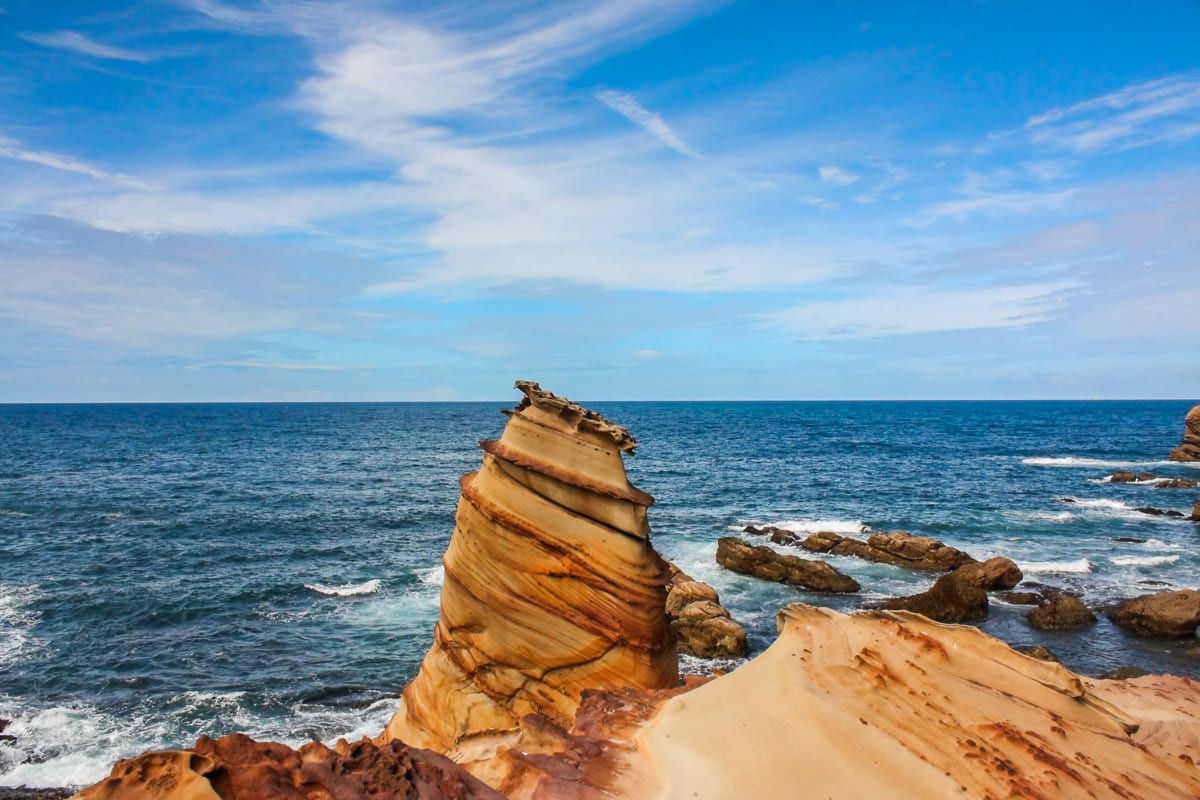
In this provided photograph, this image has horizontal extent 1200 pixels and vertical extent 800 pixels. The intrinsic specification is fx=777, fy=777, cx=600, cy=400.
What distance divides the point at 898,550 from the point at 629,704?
2568cm

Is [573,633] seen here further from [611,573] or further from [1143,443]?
[1143,443]

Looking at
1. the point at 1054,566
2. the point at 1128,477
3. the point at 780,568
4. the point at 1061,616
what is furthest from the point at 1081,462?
the point at 780,568

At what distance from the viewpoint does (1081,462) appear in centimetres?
6575

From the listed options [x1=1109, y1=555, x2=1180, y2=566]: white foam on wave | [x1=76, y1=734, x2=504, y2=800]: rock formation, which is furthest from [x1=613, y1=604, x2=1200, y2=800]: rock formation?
[x1=1109, y1=555, x2=1180, y2=566]: white foam on wave

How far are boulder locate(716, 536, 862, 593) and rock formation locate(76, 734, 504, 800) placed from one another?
2259cm

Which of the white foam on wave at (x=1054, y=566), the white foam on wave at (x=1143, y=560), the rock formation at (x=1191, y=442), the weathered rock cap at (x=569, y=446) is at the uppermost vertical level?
the weathered rock cap at (x=569, y=446)

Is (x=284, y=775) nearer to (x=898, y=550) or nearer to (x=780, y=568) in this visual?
(x=780, y=568)

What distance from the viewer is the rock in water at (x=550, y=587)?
873cm

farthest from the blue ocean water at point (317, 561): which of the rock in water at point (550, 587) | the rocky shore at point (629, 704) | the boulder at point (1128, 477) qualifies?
the rocky shore at point (629, 704)

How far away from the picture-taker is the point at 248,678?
18.2 metres

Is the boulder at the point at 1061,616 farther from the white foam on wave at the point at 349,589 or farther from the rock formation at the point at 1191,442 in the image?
the rock formation at the point at 1191,442

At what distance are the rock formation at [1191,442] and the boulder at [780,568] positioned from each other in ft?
171

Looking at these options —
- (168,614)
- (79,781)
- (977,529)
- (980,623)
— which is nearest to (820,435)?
(977,529)

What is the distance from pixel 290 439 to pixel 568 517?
87629 mm
